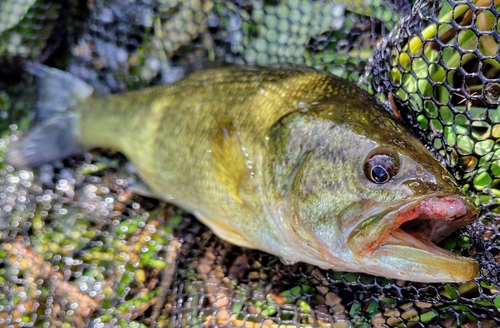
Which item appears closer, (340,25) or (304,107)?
(304,107)

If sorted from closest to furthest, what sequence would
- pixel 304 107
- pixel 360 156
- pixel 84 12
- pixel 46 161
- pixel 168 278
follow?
1. pixel 360 156
2. pixel 304 107
3. pixel 168 278
4. pixel 46 161
5. pixel 84 12

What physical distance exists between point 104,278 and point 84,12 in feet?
6.04

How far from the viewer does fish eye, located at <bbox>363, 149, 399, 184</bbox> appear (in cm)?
152

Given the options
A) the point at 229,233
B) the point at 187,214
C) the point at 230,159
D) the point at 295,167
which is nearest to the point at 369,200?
the point at 295,167

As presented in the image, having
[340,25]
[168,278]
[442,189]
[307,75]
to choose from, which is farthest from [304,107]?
[168,278]

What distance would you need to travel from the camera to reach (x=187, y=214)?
8.67 feet

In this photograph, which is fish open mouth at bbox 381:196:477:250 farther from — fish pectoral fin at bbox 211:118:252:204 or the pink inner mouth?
fish pectoral fin at bbox 211:118:252:204

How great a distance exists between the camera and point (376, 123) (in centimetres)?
170

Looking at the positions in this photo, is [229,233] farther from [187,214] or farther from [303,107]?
[303,107]

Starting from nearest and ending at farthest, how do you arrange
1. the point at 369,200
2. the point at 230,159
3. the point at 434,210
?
1. the point at 434,210
2. the point at 369,200
3. the point at 230,159

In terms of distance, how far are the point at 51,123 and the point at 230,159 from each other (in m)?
1.54

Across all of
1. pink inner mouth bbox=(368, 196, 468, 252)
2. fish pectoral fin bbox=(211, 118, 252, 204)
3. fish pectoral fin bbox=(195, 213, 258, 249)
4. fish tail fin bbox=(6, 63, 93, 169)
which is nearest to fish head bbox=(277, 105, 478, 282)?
pink inner mouth bbox=(368, 196, 468, 252)

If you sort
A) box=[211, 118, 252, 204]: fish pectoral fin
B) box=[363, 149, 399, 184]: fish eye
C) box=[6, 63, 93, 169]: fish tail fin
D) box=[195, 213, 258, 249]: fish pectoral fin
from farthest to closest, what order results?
1. box=[6, 63, 93, 169]: fish tail fin
2. box=[195, 213, 258, 249]: fish pectoral fin
3. box=[211, 118, 252, 204]: fish pectoral fin
4. box=[363, 149, 399, 184]: fish eye

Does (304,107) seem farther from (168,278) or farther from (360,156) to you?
(168,278)
